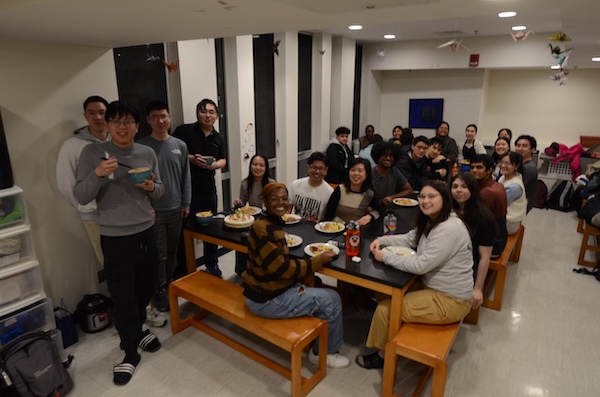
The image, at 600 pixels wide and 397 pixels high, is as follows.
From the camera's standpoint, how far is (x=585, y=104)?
705 cm

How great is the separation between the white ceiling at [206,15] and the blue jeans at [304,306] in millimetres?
1535

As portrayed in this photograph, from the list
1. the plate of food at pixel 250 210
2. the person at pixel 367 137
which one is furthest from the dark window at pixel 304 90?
the plate of food at pixel 250 210

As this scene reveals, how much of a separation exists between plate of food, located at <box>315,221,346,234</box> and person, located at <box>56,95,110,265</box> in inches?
62.2

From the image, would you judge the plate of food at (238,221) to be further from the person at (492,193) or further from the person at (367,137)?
the person at (367,137)

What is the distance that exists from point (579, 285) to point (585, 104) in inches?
191

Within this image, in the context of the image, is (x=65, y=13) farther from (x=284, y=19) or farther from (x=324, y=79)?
(x=324, y=79)

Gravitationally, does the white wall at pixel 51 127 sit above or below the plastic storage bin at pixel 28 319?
above

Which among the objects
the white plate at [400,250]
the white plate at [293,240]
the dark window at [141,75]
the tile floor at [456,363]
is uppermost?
the dark window at [141,75]

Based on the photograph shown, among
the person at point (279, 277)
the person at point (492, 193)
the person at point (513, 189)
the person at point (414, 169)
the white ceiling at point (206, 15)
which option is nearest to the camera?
the white ceiling at point (206, 15)

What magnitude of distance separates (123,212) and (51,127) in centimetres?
94

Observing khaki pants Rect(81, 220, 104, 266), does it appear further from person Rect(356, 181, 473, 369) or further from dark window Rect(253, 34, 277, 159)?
dark window Rect(253, 34, 277, 159)

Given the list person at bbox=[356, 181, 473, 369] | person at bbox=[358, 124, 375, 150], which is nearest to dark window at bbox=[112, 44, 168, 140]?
person at bbox=[356, 181, 473, 369]

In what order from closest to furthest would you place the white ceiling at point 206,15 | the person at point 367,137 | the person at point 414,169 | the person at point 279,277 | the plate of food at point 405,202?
the white ceiling at point 206,15 < the person at point 279,277 < the plate of food at point 405,202 < the person at point 414,169 < the person at point 367,137

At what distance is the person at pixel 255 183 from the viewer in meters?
3.35
